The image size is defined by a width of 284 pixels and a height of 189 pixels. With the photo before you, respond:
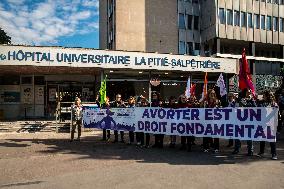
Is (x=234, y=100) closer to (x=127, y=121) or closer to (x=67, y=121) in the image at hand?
(x=127, y=121)

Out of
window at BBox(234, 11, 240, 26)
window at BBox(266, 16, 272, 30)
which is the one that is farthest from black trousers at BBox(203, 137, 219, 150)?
window at BBox(266, 16, 272, 30)

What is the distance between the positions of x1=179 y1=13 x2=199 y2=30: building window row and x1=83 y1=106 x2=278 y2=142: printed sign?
27.5 metres

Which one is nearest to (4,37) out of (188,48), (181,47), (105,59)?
(181,47)

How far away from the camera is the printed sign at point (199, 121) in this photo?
9.41 meters

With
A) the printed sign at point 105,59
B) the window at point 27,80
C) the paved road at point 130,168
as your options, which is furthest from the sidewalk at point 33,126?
the window at point 27,80

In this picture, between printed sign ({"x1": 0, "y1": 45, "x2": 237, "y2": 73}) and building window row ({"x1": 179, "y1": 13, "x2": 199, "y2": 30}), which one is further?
building window row ({"x1": 179, "y1": 13, "x2": 199, "y2": 30})

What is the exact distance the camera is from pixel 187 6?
3934 centimetres

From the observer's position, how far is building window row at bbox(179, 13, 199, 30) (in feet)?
128

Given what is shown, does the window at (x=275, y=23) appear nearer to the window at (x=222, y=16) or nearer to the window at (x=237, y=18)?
the window at (x=237, y=18)

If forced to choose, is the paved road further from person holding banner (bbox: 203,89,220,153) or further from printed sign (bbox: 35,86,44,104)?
printed sign (bbox: 35,86,44,104)

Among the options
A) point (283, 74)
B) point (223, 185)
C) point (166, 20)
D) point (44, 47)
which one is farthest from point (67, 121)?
point (283, 74)

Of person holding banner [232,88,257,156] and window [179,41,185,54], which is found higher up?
window [179,41,185,54]

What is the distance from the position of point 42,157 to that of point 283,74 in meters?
34.0

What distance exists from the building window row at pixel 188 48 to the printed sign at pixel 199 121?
26493 millimetres
